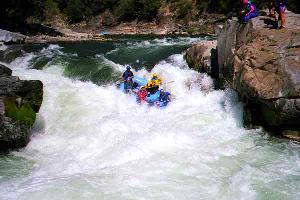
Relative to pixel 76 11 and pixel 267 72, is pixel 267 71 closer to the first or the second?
pixel 267 72

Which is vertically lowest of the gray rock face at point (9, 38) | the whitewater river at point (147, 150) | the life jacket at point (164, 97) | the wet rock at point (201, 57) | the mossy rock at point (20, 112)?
the whitewater river at point (147, 150)

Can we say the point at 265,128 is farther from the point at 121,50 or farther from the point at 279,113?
the point at 121,50

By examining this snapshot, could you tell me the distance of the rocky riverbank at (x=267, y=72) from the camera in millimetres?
9414

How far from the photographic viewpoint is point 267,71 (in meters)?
10.0

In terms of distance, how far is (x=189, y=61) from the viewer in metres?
15.8

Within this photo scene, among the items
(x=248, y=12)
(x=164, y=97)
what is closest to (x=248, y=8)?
(x=248, y=12)

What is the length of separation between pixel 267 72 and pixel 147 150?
3.63 meters

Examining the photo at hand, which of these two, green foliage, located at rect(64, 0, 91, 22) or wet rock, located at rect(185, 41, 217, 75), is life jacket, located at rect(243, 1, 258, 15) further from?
green foliage, located at rect(64, 0, 91, 22)

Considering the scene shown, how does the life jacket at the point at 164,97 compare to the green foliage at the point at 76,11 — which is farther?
the green foliage at the point at 76,11

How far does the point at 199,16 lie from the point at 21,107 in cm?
3550

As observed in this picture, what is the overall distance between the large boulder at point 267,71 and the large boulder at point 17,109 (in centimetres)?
554

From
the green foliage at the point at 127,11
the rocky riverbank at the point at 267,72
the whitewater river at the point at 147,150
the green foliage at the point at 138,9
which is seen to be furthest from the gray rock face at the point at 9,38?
the green foliage at the point at 127,11

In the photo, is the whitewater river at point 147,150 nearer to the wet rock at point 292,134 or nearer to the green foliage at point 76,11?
the wet rock at point 292,134

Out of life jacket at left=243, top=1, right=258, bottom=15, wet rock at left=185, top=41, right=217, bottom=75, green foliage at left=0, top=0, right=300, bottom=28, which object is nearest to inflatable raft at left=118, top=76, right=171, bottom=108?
wet rock at left=185, top=41, right=217, bottom=75
